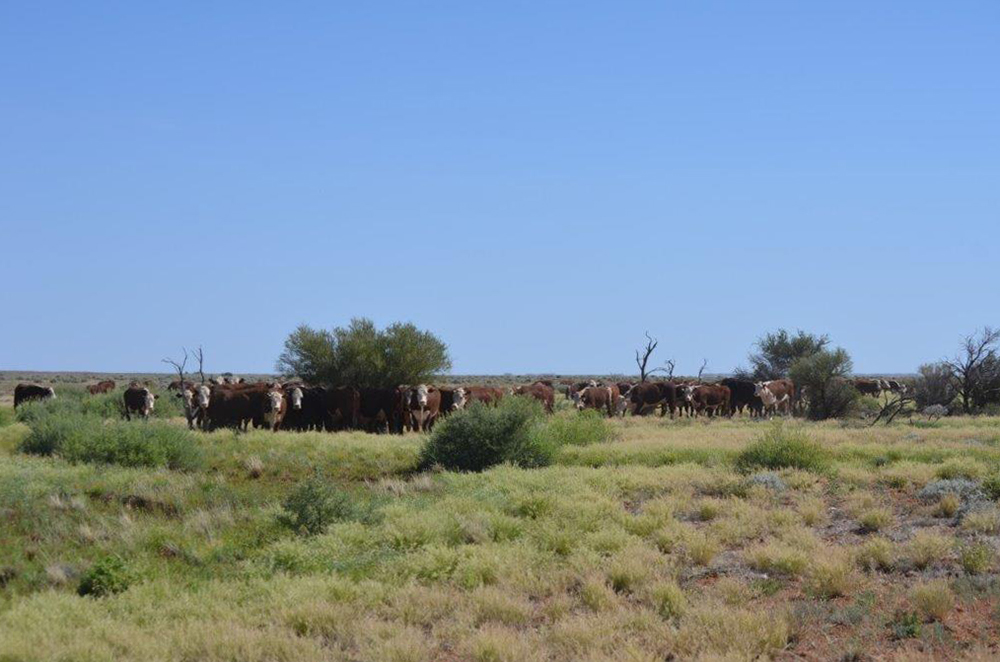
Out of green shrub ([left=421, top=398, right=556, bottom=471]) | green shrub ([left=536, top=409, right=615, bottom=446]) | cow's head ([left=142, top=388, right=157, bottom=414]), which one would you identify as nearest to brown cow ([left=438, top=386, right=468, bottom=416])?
green shrub ([left=536, top=409, right=615, bottom=446])

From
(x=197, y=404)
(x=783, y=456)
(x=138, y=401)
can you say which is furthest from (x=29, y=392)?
(x=783, y=456)

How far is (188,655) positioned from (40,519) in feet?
22.4

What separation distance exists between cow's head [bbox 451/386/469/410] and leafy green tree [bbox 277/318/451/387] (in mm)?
3676

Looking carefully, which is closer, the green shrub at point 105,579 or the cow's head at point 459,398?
the green shrub at point 105,579

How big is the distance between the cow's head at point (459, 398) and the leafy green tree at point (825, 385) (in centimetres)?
1469

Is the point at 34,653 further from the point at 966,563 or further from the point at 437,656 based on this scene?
the point at 966,563

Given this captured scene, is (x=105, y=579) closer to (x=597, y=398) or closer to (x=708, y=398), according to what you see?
(x=597, y=398)

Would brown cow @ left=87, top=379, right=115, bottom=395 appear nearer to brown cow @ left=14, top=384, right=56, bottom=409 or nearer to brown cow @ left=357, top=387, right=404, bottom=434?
brown cow @ left=14, top=384, right=56, bottom=409

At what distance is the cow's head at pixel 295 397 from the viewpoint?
30.9 m

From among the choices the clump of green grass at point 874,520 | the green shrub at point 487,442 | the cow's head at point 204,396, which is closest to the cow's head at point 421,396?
the cow's head at point 204,396

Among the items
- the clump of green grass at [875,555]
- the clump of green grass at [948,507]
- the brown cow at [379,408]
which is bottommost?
the clump of green grass at [875,555]

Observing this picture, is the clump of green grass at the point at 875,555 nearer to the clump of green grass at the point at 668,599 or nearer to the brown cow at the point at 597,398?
the clump of green grass at the point at 668,599

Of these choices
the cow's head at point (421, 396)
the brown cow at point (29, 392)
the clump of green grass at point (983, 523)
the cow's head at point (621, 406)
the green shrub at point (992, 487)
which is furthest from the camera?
the cow's head at point (621, 406)

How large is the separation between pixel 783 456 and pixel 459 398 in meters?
15.4
